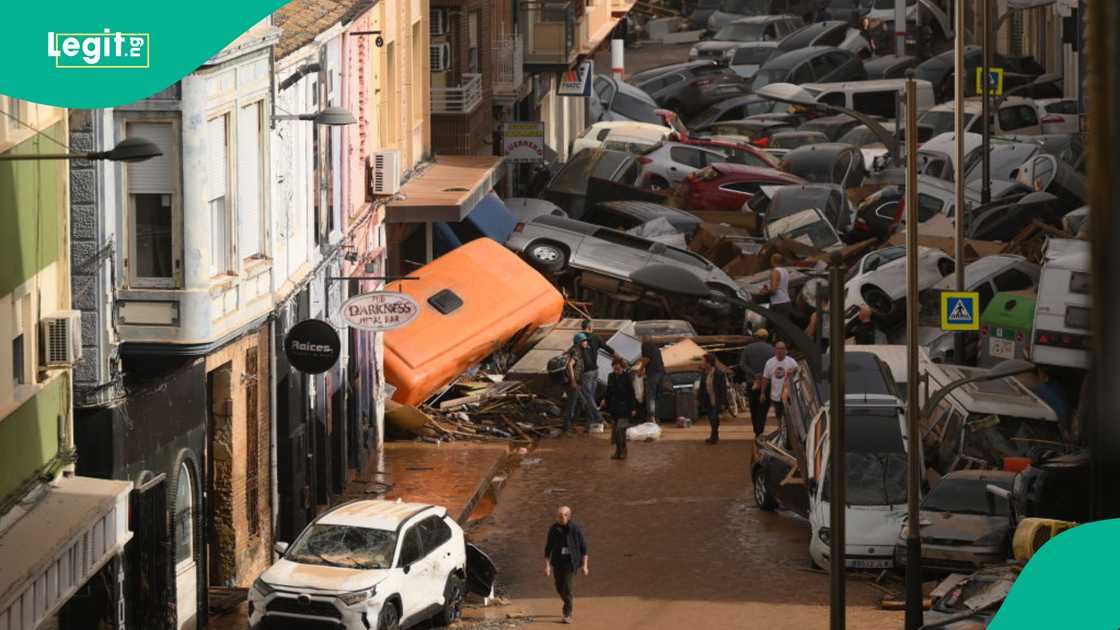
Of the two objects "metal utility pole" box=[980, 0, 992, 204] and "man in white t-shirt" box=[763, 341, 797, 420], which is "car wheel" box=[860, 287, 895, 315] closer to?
"man in white t-shirt" box=[763, 341, 797, 420]

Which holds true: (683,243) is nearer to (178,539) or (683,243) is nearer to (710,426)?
(710,426)

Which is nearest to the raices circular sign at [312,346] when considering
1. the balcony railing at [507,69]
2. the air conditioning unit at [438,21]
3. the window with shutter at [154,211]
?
the window with shutter at [154,211]

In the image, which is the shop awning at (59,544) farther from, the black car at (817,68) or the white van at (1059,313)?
the black car at (817,68)

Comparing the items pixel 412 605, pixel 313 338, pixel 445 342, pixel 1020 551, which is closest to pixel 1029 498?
pixel 1020 551

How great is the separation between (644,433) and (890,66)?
43.5 metres

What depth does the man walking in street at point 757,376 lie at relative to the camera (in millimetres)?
27969

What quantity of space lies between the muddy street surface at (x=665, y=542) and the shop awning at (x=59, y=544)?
495 centimetres

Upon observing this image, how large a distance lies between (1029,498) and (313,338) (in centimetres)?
817

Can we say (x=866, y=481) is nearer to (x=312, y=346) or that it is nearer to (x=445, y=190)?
(x=312, y=346)

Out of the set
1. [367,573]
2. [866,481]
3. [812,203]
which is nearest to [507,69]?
[812,203]

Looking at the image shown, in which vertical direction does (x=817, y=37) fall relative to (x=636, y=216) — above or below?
above

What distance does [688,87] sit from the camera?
68.6 metres

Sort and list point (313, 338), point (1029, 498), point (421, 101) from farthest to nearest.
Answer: point (421, 101) → point (313, 338) → point (1029, 498)

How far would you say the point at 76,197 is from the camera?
16875 millimetres
